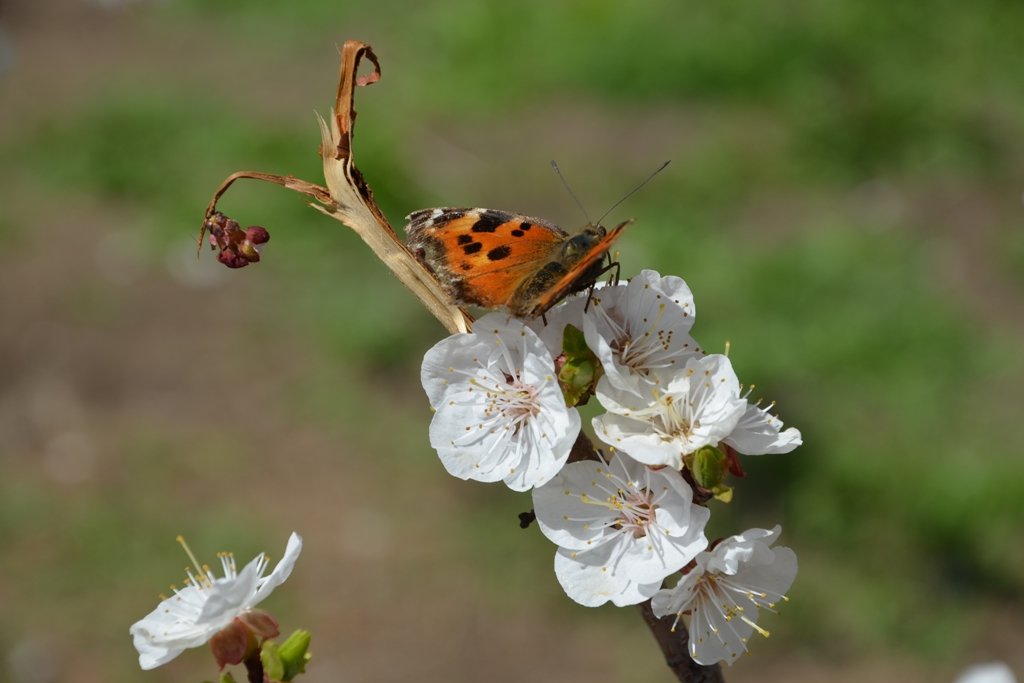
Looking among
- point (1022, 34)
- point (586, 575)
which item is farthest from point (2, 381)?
point (1022, 34)

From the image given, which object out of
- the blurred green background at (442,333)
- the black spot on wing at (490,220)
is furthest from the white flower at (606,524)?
the blurred green background at (442,333)

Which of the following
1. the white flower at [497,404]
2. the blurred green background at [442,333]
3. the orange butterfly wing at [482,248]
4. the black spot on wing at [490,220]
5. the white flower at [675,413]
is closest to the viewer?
the white flower at [675,413]

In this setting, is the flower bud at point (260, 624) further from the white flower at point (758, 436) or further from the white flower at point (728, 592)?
the white flower at point (758, 436)

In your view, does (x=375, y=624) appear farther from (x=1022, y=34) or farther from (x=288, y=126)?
(x=1022, y=34)

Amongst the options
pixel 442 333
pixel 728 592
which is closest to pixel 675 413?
pixel 728 592

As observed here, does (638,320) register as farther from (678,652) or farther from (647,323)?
(678,652)

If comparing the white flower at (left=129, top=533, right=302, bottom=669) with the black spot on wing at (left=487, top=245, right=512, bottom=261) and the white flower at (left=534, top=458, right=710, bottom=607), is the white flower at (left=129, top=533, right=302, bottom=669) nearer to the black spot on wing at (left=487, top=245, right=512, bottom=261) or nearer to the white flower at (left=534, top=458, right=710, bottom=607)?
the white flower at (left=534, top=458, right=710, bottom=607)
